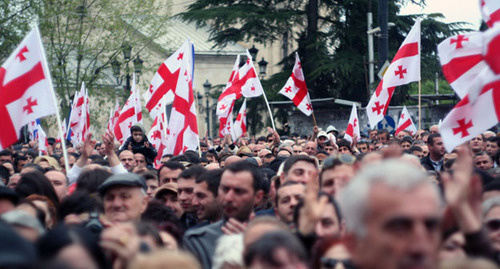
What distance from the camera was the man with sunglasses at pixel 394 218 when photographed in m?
3.05

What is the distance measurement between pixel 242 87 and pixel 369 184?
13675 millimetres

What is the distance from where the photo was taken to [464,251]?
418 centimetres

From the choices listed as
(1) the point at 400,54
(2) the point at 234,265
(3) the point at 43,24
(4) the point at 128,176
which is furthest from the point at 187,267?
(3) the point at 43,24

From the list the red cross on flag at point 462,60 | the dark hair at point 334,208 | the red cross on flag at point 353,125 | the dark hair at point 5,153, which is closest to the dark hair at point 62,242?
the dark hair at point 334,208

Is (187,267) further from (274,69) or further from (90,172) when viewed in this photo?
(274,69)

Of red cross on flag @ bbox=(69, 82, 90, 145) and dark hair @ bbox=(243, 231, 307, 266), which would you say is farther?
red cross on flag @ bbox=(69, 82, 90, 145)

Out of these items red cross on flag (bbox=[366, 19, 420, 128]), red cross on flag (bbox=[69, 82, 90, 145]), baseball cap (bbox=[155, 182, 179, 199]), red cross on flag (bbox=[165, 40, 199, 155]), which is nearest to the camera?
baseball cap (bbox=[155, 182, 179, 199])

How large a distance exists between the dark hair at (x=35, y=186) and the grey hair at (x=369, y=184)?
431 centimetres

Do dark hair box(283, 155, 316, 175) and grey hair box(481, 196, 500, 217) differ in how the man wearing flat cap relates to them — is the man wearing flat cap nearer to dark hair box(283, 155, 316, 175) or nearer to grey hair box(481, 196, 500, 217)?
Result: dark hair box(283, 155, 316, 175)

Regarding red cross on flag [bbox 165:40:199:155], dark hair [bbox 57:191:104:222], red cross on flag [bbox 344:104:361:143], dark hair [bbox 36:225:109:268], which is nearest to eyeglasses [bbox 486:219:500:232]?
dark hair [bbox 36:225:109:268]

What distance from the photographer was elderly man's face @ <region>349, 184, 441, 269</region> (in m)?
3.04

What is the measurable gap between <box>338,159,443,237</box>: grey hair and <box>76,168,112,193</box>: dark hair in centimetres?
444

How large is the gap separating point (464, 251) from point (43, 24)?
26759 mm

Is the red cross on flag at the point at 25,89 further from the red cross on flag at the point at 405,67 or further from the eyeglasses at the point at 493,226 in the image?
the red cross on flag at the point at 405,67
